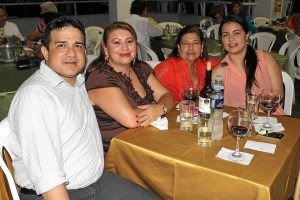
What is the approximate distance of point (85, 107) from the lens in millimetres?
1611

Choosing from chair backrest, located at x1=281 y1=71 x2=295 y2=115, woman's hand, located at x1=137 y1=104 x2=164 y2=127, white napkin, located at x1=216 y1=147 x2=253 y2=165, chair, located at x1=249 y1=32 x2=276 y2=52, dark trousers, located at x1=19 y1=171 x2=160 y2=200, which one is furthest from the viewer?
chair, located at x1=249 y1=32 x2=276 y2=52

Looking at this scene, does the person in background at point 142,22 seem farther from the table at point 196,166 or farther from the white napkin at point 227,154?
the white napkin at point 227,154

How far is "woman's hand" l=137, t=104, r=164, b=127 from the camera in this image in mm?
1818

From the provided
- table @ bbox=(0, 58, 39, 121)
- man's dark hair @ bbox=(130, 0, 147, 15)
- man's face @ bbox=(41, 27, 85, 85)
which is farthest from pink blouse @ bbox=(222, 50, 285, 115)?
man's dark hair @ bbox=(130, 0, 147, 15)

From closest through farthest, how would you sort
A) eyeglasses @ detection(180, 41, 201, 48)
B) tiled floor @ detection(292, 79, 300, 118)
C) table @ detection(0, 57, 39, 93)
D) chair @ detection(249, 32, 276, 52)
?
table @ detection(0, 57, 39, 93), eyeglasses @ detection(180, 41, 201, 48), tiled floor @ detection(292, 79, 300, 118), chair @ detection(249, 32, 276, 52)

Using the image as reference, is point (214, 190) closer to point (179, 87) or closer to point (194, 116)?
point (194, 116)

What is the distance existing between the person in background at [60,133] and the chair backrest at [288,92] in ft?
4.91

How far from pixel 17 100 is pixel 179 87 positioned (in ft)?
5.26

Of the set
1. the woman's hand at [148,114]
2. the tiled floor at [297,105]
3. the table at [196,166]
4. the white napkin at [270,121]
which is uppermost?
the woman's hand at [148,114]

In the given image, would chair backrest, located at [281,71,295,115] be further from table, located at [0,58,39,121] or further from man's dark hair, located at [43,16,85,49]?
table, located at [0,58,39,121]

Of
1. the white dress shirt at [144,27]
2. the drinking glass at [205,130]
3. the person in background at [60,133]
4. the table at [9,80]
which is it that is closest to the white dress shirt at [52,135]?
the person in background at [60,133]

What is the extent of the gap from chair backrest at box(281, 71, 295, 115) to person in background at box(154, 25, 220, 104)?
69cm

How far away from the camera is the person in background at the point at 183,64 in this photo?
2633 millimetres

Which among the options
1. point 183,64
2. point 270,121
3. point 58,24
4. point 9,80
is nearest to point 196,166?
point 270,121
